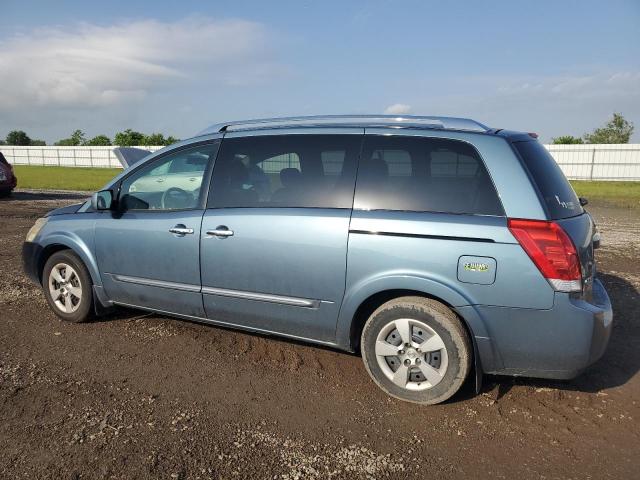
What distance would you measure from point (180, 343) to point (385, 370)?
1901 millimetres

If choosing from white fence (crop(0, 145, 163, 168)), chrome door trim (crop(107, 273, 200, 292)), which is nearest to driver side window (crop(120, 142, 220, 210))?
chrome door trim (crop(107, 273, 200, 292))

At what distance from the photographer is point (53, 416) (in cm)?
320

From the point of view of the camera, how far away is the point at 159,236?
423 cm

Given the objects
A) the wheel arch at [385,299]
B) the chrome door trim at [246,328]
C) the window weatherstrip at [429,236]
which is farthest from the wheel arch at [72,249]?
the window weatherstrip at [429,236]

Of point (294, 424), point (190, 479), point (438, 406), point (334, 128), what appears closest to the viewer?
point (190, 479)

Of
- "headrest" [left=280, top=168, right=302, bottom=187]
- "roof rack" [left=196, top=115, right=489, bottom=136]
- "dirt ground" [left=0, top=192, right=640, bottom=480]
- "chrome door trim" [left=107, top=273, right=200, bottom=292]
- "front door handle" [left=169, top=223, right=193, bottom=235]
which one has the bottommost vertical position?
"dirt ground" [left=0, top=192, right=640, bottom=480]

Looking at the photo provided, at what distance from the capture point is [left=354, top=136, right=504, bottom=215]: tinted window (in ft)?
10.8

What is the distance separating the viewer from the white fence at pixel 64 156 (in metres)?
49.2

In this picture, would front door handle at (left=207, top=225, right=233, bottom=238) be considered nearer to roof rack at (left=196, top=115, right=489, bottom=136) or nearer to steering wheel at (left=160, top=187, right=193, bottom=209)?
steering wheel at (left=160, top=187, right=193, bottom=209)

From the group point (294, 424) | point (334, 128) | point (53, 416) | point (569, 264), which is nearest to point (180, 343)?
point (53, 416)

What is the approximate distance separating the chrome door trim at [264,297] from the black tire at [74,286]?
1.41 metres

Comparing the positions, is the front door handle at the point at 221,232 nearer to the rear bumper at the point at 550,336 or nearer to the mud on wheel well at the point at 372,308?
the mud on wheel well at the point at 372,308

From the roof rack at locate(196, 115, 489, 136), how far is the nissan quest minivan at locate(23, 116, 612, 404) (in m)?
0.02

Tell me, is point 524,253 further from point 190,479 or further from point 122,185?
point 122,185
